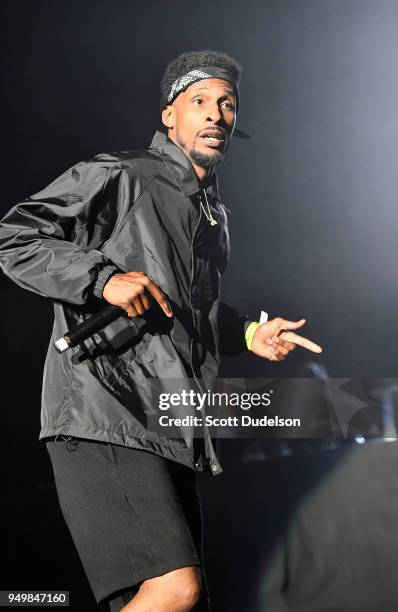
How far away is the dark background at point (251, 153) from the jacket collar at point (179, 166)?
0.37 m

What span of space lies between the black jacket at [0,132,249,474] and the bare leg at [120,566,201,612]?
0.77ft

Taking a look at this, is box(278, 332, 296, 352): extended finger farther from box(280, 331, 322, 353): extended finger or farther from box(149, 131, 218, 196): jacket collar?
box(149, 131, 218, 196): jacket collar

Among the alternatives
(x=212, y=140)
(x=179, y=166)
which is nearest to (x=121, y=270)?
(x=179, y=166)

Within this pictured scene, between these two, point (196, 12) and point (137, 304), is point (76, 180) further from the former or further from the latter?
point (196, 12)

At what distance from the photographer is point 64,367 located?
4.88 ft

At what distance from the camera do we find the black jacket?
143 cm

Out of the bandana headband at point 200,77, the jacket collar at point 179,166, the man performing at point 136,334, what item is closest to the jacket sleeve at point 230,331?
the man performing at point 136,334

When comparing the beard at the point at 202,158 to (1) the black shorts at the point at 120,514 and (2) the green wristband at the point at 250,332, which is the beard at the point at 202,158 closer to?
(2) the green wristband at the point at 250,332

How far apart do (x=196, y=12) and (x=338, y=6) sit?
476 millimetres

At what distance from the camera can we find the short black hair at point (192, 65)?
1887 millimetres

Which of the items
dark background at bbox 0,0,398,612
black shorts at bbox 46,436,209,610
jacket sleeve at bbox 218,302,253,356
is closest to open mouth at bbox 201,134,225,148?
dark background at bbox 0,0,398,612

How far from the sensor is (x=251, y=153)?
2.18 meters

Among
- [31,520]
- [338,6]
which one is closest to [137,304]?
[31,520]

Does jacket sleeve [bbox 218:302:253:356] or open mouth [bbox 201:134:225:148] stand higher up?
open mouth [bbox 201:134:225:148]
